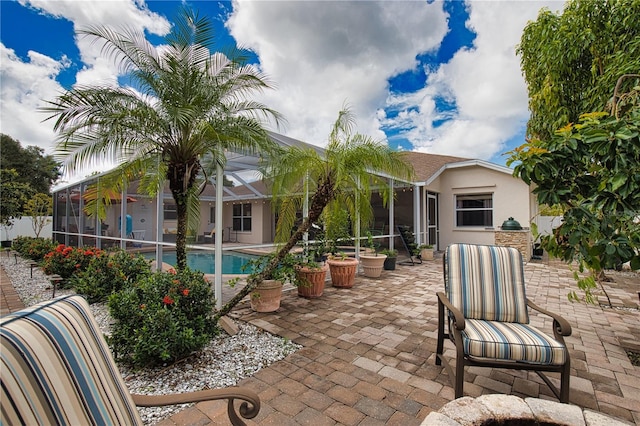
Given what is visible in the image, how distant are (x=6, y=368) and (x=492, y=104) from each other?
1511 centimetres

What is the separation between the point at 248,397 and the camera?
1.48m

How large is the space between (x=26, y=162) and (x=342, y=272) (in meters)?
25.8

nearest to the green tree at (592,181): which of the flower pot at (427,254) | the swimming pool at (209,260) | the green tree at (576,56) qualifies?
the green tree at (576,56)

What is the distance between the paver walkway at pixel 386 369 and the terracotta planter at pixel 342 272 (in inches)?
35.9

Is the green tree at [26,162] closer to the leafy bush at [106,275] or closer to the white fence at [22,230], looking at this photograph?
the white fence at [22,230]

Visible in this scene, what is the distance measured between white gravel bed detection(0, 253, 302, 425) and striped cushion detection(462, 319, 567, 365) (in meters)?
1.96

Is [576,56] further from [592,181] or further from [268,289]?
[268,289]

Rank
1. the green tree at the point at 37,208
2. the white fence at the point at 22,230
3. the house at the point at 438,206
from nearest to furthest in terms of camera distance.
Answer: the house at the point at 438,206
the green tree at the point at 37,208
the white fence at the point at 22,230

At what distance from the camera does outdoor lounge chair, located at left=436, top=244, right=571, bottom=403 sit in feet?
7.75

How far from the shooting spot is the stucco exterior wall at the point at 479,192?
1080 cm

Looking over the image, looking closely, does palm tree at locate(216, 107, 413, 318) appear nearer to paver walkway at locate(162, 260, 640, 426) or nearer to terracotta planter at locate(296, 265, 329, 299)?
terracotta planter at locate(296, 265, 329, 299)

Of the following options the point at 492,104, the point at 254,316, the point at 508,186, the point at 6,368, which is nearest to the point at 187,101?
the point at 254,316

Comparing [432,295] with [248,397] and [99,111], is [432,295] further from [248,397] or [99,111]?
[99,111]

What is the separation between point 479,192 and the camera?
11.7 m
